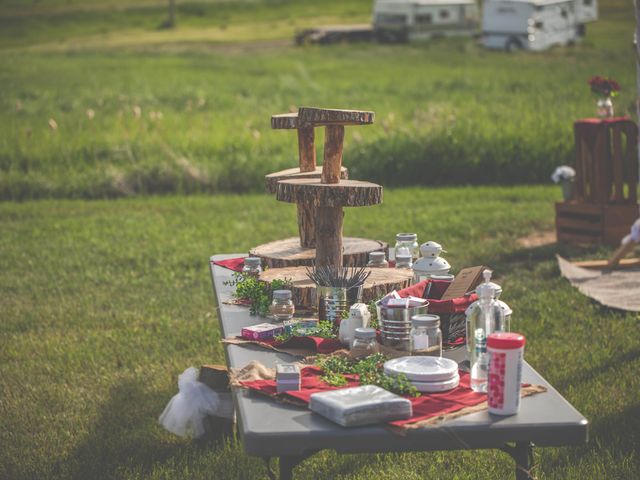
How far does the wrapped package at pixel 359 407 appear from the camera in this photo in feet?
9.53

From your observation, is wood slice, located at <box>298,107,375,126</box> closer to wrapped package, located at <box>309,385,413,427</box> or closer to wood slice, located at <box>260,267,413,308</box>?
wood slice, located at <box>260,267,413,308</box>

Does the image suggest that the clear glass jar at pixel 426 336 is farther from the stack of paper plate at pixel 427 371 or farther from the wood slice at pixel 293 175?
the wood slice at pixel 293 175

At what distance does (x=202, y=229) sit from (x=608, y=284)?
4172mm

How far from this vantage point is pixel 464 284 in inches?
158

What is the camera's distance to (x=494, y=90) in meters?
20.5

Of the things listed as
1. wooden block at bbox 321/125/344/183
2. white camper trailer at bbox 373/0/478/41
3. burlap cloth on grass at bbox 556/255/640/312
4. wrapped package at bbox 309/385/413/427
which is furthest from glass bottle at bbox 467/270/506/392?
white camper trailer at bbox 373/0/478/41

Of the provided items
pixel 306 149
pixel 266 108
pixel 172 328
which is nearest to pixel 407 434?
pixel 306 149

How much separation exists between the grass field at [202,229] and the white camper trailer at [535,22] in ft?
14.7

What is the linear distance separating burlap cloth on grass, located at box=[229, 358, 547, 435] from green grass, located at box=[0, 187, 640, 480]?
124 centimetres

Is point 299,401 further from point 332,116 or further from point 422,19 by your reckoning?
point 422,19

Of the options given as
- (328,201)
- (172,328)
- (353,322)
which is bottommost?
(172,328)

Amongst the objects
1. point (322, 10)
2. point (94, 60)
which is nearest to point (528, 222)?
point (94, 60)

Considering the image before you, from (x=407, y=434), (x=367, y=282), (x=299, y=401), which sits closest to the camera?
(x=407, y=434)

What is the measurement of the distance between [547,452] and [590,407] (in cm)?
63
